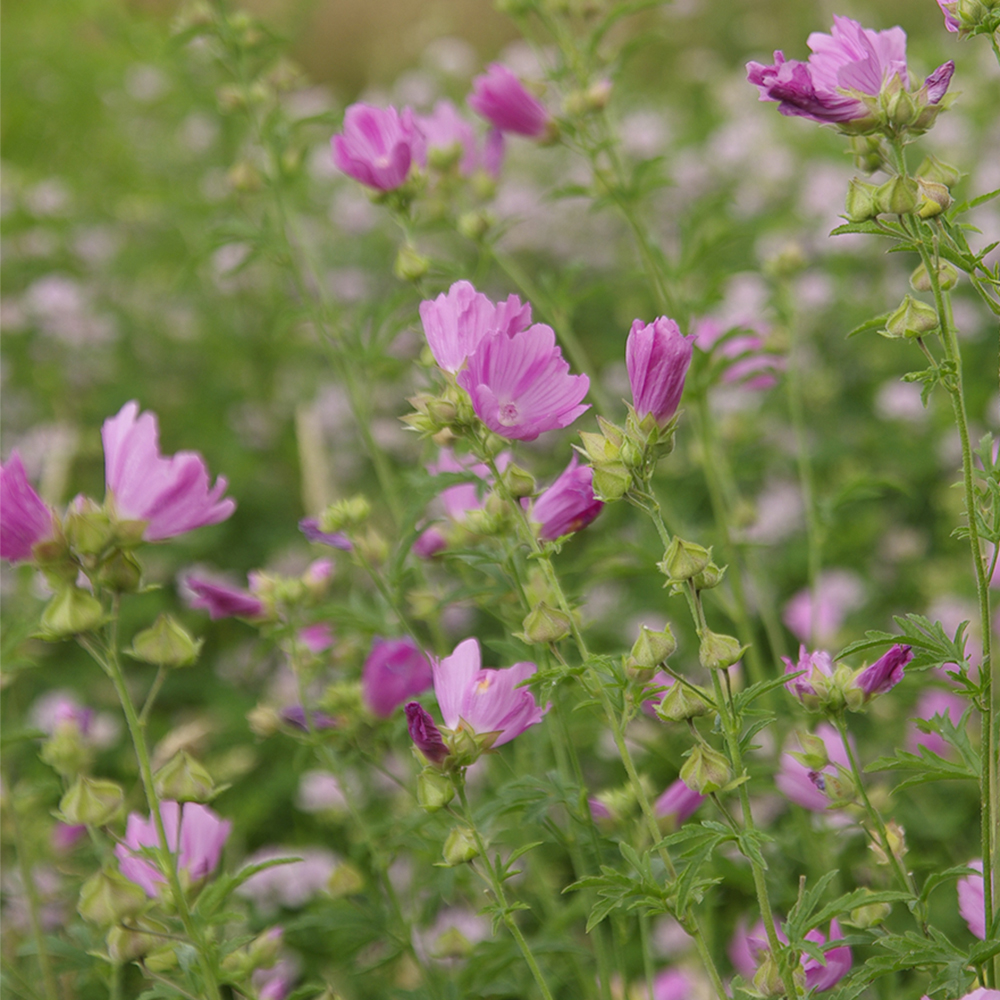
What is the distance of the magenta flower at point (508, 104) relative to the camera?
1.52 meters

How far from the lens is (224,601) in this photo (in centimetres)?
125

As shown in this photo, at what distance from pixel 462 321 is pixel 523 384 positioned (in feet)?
0.25

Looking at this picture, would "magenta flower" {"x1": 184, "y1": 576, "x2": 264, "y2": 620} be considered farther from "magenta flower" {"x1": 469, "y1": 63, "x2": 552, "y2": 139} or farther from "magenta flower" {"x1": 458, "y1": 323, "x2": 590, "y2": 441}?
"magenta flower" {"x1": 469, "y1": 63, "x2": 552, "y2": 139}

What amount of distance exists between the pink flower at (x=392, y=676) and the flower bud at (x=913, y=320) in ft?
2.08

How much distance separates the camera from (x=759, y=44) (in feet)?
19.8

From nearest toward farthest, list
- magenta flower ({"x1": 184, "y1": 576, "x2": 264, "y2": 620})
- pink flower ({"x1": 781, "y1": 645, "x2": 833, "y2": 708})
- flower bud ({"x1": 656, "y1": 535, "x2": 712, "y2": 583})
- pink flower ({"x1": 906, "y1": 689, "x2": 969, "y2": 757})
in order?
flower bud ({"x1": 656, "y1": 535, "x2": 712, "y2": 583})
pink flower ({"x1": 781, "y1": 645, "x2": 833, "y2": 708})
magenta flower ({"x1": 184, "y1": 576, "x2": 264, "y2": 620})
pink flower ({"x1": 906, "y1": 689, "x2": 969, "y2": 757})

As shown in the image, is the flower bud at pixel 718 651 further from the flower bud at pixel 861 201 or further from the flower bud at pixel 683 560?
the flower bud at pixel 861 201

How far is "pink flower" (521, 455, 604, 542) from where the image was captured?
1000mm

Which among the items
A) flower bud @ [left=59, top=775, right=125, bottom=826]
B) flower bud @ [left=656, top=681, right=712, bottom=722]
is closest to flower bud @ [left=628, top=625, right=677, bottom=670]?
flower bud @ [left=656, top=681, right=712, bottom=722]

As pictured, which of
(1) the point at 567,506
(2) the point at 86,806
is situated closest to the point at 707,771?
(1) the point at 567,506

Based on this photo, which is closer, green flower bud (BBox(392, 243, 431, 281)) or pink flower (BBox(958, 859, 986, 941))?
pink flower (BBox(958, 859, 986, 941))

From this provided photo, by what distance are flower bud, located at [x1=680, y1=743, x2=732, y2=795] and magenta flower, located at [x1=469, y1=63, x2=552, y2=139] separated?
1.05 m

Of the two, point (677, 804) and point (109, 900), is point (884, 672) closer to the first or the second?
point (677, 804)

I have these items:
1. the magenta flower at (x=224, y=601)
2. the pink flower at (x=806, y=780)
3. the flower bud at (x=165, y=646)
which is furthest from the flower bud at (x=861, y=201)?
the magenta flower at (x=224, y=601)
